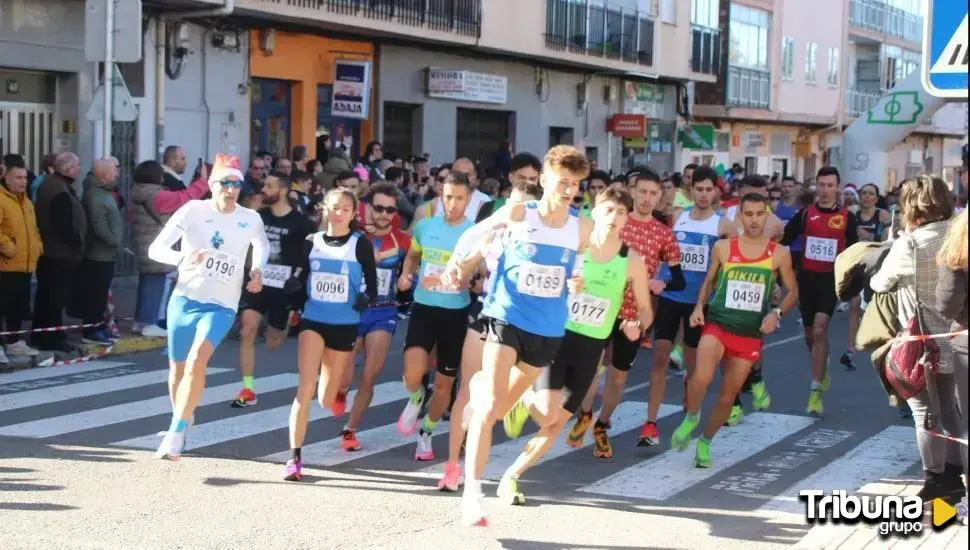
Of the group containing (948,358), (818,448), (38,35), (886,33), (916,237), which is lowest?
(818,448)

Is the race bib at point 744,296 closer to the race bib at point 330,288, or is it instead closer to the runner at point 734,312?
the runner at point 734,312

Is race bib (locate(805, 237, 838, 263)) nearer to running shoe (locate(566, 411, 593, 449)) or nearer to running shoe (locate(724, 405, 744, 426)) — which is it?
running shoe (locate(724, 405, 744, 426))

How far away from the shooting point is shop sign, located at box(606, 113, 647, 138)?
35.7 meters

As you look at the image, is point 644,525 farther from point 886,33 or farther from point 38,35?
point 886,33

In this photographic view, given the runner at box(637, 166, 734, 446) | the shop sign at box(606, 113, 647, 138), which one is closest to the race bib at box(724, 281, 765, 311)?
the runner at box(637, 166, 734, 446)

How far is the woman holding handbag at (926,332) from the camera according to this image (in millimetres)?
7836

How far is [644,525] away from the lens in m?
8.00

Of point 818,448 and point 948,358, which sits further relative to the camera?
point 818,448

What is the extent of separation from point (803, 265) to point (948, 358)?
5155 millimetres

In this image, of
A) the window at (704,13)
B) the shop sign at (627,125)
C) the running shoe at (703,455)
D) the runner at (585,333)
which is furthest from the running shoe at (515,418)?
the window at (704,13)

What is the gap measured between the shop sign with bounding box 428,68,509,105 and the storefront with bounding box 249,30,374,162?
195cm

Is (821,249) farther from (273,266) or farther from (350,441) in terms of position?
(350,441)

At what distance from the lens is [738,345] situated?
382 inches

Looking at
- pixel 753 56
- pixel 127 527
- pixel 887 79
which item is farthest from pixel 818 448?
pixel 887 79
